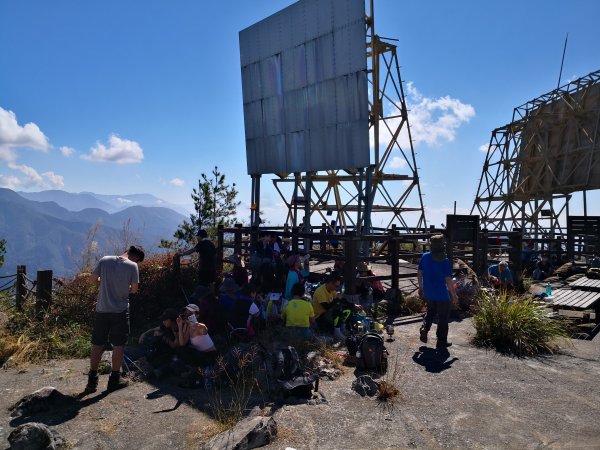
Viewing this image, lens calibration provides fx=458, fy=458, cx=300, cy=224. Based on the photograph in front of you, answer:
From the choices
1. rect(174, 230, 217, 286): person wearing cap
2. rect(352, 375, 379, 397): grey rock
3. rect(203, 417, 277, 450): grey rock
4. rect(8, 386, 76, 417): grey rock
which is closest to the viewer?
rect(203, 417, 277, 450): grey rock

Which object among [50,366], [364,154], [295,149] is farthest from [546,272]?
[50,366]

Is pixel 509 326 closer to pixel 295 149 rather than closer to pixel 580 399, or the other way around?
pixel 580 399

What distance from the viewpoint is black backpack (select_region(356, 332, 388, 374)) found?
6.64 m

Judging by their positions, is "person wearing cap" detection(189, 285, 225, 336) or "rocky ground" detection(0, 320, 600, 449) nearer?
"rocky ground" detection(0, 320, 600, 449)

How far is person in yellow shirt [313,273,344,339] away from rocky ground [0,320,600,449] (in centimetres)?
152

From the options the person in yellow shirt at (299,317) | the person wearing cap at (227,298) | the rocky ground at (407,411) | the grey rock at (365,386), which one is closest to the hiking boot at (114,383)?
the rocky ground at (407,411)

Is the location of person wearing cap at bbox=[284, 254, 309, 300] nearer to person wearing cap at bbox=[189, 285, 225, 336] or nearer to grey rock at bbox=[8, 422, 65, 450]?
person wearing cap at bbox=[189, 285, 225, 336]

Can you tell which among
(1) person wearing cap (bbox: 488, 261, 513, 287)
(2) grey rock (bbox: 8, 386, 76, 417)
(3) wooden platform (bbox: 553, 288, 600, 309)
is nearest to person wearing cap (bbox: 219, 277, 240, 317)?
(2) grey rock (bbox: 8, 386, 76, 417)

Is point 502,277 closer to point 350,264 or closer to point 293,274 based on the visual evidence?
point 350,264

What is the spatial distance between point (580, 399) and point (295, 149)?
12583mm

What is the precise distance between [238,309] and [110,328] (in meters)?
2.28

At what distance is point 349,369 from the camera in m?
6.85

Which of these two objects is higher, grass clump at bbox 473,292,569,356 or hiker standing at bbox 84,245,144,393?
hiker standing at bbox 84,245,144,393

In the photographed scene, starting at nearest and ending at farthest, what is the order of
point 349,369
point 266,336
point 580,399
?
point 580,399, point 349,369, point 266,336
